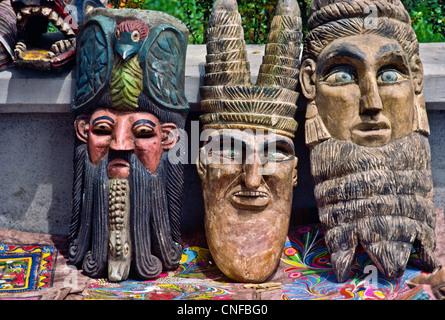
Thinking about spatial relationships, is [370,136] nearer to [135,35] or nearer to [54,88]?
[135,35]

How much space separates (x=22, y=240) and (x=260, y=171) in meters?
1.69

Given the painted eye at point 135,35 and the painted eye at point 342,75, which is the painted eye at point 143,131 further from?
the painted eye at point 342,75

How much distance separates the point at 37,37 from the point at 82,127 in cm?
94

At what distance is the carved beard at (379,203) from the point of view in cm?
297

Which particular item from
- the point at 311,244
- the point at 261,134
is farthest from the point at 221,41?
the point at 311,244

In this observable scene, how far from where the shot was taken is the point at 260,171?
310cm

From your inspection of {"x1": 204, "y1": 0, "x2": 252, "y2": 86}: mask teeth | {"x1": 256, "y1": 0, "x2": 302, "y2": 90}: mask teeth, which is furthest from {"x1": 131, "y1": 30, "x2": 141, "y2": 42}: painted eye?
{"x1": 256, "y1": 0, "x2": 302, "y2": 90}: mask teeth

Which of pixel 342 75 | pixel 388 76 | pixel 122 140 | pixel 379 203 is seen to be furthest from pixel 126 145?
pixel 388 76

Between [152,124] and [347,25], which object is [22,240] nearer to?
[152,124]

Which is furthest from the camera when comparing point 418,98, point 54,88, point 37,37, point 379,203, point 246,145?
point 37,37

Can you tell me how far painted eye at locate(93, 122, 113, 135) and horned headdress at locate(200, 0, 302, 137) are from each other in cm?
56

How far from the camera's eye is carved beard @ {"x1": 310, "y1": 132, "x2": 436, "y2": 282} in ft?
9.74

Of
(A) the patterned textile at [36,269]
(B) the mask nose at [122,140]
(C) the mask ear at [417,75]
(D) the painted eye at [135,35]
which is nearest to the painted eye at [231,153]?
(B) the mask nose at [122,140]

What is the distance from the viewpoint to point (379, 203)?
9.87 ft
